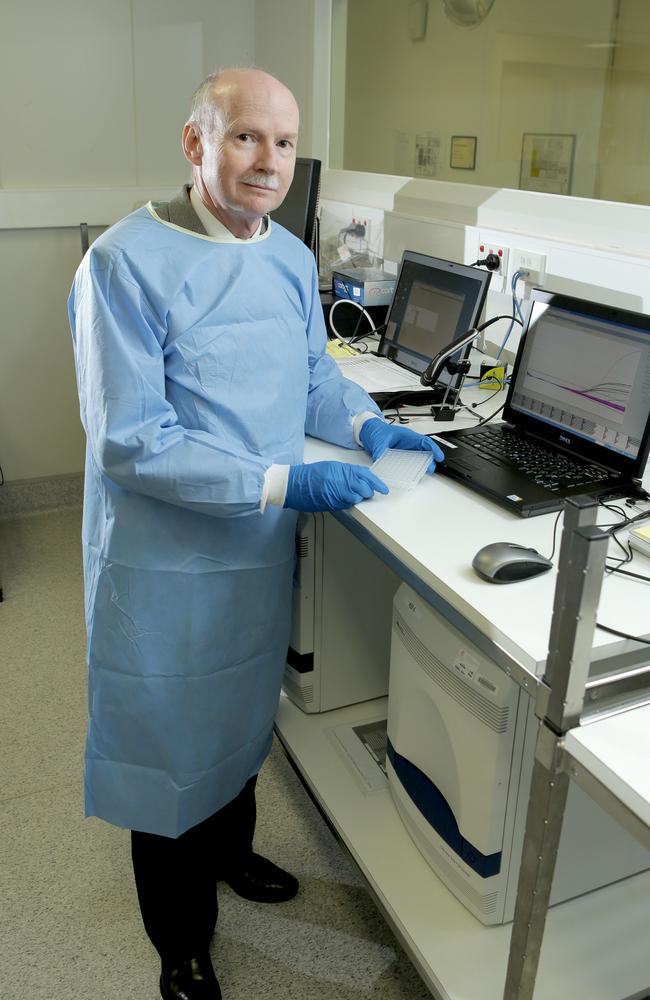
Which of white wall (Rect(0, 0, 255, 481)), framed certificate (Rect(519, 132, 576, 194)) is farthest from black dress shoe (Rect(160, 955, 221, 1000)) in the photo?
white wall (Rect(0, 0, 255, 481))

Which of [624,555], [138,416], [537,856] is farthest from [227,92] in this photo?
[537,856]

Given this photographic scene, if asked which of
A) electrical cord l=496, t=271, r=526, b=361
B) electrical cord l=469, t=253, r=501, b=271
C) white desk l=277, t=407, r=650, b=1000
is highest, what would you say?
electrical cord l=469, t=253, r=501, b=271

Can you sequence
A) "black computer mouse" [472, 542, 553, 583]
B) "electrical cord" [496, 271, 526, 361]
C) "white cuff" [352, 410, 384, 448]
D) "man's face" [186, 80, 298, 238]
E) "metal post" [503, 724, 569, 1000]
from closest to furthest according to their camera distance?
"metal post" [503, 724, 569, 1000], "black computer mouse" [472, 542, 553, 583], "man's face" [186, 80, 298, 238], "white cuff" [352, 410, 384, 448], "electrical cord" [496, 271, 526, 361]

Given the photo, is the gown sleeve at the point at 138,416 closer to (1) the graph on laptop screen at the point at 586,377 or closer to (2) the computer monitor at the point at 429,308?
(1) the graph on laptop screen at the point at 586,377

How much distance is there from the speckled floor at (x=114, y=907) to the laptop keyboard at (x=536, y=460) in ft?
2.95

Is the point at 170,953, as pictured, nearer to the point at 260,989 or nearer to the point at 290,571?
the point at 260,989

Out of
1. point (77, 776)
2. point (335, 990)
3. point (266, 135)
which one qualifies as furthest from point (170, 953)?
point (266, 135)

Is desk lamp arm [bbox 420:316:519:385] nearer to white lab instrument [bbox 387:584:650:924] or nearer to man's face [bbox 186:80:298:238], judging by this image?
white lab instrument [bbox 387:584:650:924]

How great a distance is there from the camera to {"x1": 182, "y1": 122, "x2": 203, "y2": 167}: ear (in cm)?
132

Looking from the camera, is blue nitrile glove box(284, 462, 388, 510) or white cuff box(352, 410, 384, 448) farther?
white cuff box(352, 410, 384, 448)

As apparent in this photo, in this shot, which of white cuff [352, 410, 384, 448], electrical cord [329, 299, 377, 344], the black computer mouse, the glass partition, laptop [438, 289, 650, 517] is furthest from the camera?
electrical cord [329, 299, 377, 344]

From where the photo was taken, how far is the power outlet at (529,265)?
2045mm

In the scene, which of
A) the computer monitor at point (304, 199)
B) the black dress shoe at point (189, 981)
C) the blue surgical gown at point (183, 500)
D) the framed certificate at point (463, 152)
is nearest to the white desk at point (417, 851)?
the blue surgical gown at point (183, 500)

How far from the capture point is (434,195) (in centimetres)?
252
